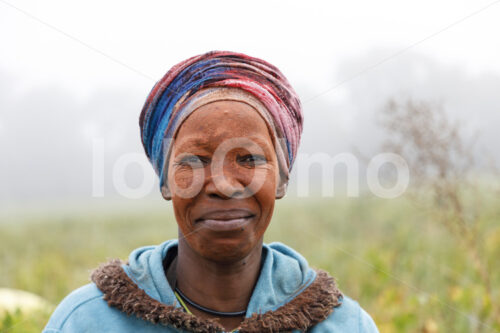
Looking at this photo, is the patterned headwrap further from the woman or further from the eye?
the eye

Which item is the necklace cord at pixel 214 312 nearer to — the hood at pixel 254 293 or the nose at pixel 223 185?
the hood at pixel 254 293

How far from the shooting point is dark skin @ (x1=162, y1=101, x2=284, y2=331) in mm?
2266

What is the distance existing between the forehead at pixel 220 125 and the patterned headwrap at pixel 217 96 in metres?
0.04

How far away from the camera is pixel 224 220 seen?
2.27 m

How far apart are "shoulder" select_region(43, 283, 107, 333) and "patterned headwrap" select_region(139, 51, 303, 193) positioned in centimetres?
55

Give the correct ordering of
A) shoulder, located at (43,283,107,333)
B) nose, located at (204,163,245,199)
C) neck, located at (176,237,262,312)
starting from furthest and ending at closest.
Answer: neck, located at (176,237,262,312), shoulder, located at (43,283,107,333), nose, located at (204,163,245,199)

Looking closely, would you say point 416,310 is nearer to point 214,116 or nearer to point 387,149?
point 387,149

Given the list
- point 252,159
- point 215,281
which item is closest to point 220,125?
point 252,159

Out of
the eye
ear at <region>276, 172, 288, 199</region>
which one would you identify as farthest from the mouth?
ear at <region>276, 172, 288, 199</region>

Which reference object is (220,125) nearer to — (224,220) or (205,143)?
(205,143)

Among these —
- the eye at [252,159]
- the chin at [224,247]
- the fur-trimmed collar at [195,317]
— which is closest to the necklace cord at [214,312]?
the fur-trimmed collar at [195,317]

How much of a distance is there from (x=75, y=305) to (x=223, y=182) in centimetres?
81

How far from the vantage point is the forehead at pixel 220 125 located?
2.28 meters

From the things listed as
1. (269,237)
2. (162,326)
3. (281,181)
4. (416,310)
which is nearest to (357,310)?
(281,181)
